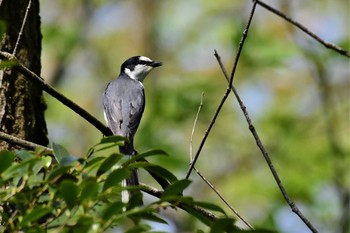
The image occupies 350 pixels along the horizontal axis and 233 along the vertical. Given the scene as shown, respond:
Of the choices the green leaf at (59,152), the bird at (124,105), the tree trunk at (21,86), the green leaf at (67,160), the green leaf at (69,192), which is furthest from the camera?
the bird at (124,105)

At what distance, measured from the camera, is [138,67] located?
6965 millimetres

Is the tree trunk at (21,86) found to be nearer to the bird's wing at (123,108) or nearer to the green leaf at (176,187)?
the bird's wing at (123,108)

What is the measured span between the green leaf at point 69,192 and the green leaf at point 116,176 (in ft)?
0.33

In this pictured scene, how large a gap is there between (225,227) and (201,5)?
1118 cm

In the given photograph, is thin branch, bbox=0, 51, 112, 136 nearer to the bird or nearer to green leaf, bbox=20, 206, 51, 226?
green leaf, bbox=20, 206, 51, 226

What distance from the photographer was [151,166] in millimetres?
2432

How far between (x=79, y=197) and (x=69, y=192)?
0.16 feet

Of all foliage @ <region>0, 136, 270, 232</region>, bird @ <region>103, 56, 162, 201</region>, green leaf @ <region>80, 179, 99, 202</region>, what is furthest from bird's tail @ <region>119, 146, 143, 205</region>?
bird @ <region>103, 56, 162, 201</region>

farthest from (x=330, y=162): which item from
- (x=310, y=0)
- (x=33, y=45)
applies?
(x=33, y=45)

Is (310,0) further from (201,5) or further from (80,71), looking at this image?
(80,71)

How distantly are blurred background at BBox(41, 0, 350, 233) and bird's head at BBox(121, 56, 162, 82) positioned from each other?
108cm

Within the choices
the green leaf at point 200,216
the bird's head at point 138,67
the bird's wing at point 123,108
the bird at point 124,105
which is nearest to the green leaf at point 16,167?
the green leaf at point 200,216

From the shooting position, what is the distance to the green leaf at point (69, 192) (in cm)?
206

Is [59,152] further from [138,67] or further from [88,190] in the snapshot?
[138,67]
